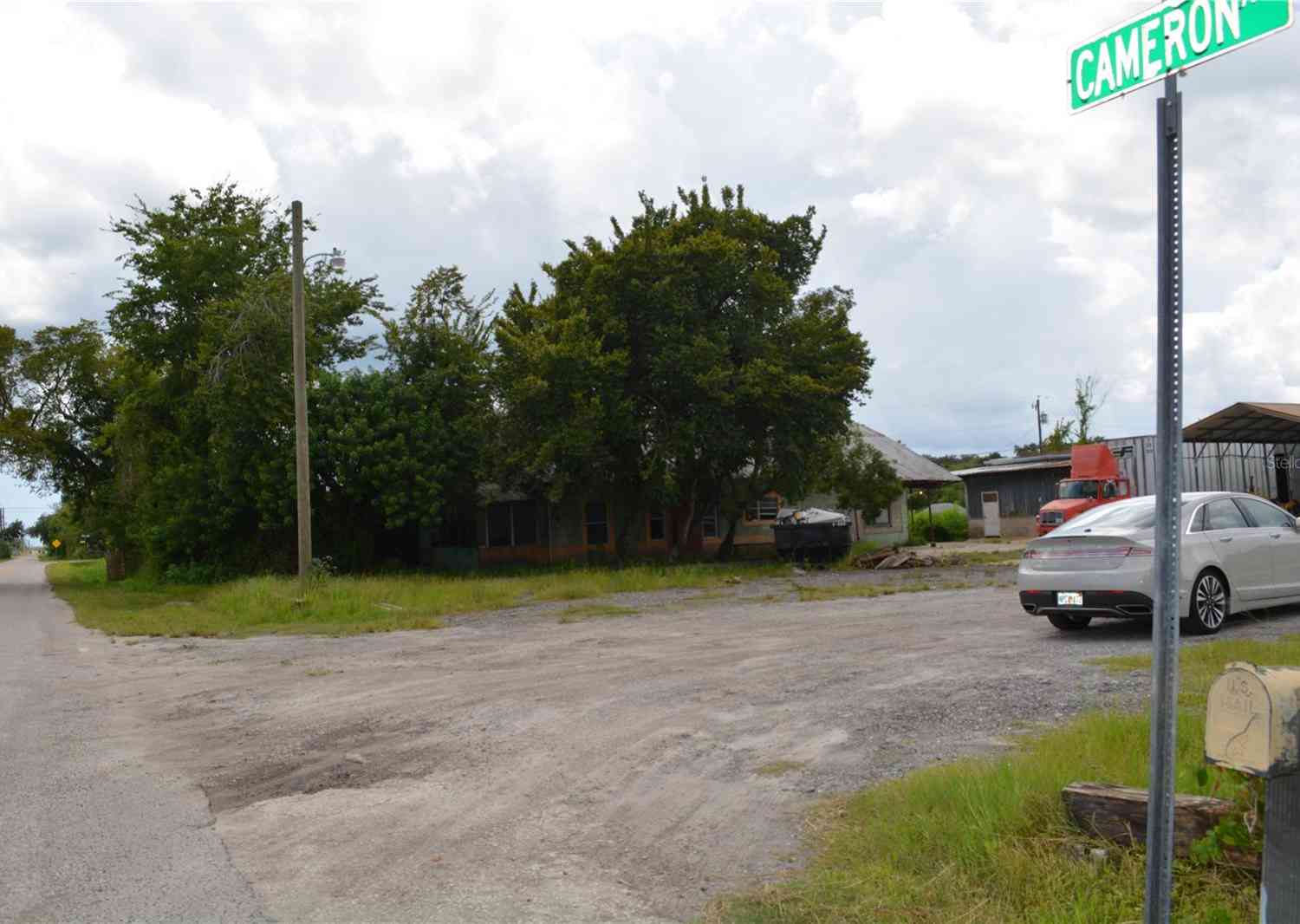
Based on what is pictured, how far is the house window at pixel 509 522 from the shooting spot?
38344mm

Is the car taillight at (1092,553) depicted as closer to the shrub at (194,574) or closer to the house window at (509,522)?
the shrub at (194,574)

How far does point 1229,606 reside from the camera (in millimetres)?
12070

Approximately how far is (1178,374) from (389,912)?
3.95 metres

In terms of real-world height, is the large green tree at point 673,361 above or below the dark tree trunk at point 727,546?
above

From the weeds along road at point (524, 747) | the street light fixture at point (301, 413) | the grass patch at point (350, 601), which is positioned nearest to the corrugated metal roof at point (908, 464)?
the grass patch at point (350, 601)

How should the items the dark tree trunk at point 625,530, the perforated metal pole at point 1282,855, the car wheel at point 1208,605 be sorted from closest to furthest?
the perforated metal pole at point 1282,855 < the car wheel at point 1208,605 < the dark tree trunk at point 625,530

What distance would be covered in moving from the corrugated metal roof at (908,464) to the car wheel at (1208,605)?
34513 millimetres

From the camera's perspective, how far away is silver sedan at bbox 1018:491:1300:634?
38.1 feet

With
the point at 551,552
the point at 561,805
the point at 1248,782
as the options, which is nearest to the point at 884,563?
the point at 551,552

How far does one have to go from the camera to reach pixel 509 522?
38406 mm

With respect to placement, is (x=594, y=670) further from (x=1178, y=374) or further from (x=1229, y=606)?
(x=1178, y=374)

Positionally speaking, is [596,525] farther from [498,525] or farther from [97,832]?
[97,832]

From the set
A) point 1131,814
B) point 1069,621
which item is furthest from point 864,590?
point 1131,814

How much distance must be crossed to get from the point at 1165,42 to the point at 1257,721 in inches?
76.9
